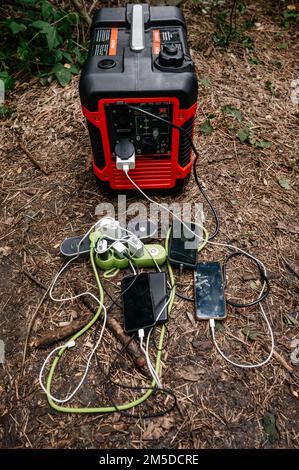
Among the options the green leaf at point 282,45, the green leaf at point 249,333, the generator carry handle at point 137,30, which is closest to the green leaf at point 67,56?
the generator carry handle at point 137,30

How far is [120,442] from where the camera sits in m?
1.45

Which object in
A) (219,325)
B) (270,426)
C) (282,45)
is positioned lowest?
(270,426)

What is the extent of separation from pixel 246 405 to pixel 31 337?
988 mm

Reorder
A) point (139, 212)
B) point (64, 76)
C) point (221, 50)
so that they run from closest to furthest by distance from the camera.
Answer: point (139, 212) < point (64, 76) < point (221, 50)

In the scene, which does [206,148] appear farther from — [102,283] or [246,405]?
[246,405]

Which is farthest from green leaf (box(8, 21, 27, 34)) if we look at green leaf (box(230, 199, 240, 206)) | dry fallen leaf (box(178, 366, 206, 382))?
dry fallen leaf (box(178, 366, 206, 382))

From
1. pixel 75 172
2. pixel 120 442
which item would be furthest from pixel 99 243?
pixel 120 442

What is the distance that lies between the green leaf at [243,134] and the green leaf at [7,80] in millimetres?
1668

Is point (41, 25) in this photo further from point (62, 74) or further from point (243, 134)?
point (243, 134)

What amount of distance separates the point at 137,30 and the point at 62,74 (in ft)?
3.30

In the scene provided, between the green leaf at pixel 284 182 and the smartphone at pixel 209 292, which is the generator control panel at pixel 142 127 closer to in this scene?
the smartphone at pixel 209 292

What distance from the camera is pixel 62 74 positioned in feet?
8.88

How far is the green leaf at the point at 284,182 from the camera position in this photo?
2.25 metres

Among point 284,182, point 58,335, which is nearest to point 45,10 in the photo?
point 284,182
